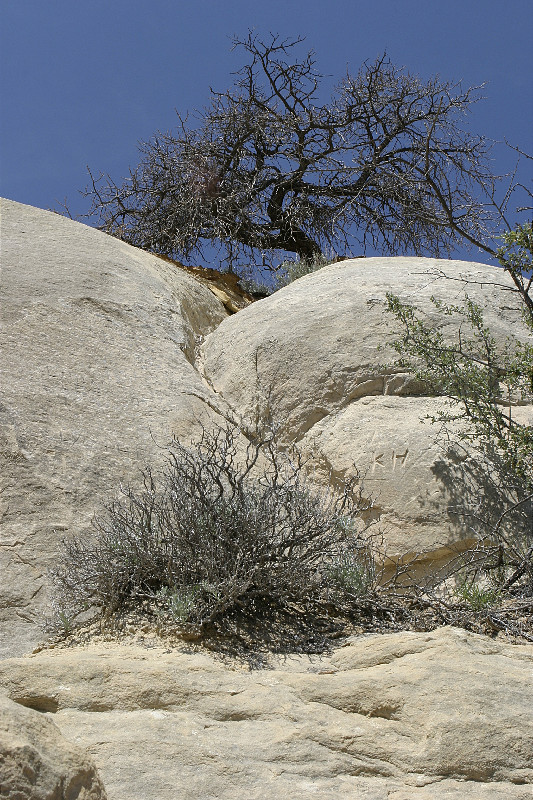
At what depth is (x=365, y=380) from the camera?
5.59m

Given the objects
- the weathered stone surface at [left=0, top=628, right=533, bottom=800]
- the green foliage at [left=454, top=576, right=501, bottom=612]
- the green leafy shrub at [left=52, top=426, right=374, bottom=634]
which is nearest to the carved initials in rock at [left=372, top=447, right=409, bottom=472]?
the green leafy shrub at [left=52, top=426, right=374, bottom=634]

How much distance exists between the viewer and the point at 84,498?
4.41 metres

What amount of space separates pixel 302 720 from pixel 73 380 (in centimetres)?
324

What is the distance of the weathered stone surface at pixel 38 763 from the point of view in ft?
5.21

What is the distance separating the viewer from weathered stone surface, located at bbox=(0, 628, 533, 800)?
234cm

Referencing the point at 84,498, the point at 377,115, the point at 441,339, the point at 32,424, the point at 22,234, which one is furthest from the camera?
the point at 377,115

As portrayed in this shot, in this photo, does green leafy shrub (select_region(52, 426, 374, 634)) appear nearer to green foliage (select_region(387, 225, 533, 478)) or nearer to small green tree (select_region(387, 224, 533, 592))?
small green tree (select_region(387, 224, 533, 592))

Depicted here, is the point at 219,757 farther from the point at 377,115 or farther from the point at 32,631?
the point at 377,115

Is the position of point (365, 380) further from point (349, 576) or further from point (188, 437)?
point (349, 576)

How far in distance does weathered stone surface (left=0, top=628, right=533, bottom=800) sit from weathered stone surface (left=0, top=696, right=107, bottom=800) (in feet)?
1.58

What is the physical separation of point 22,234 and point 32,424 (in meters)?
2.80

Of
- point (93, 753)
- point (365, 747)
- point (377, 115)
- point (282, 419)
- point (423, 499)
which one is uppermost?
point (377, 115)

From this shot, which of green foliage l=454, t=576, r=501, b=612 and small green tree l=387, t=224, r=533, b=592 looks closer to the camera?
green foliage l=454, t=576, r=501, b=612

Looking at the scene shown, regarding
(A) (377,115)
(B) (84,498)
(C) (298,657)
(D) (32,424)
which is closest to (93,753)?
(C) (298,657)
